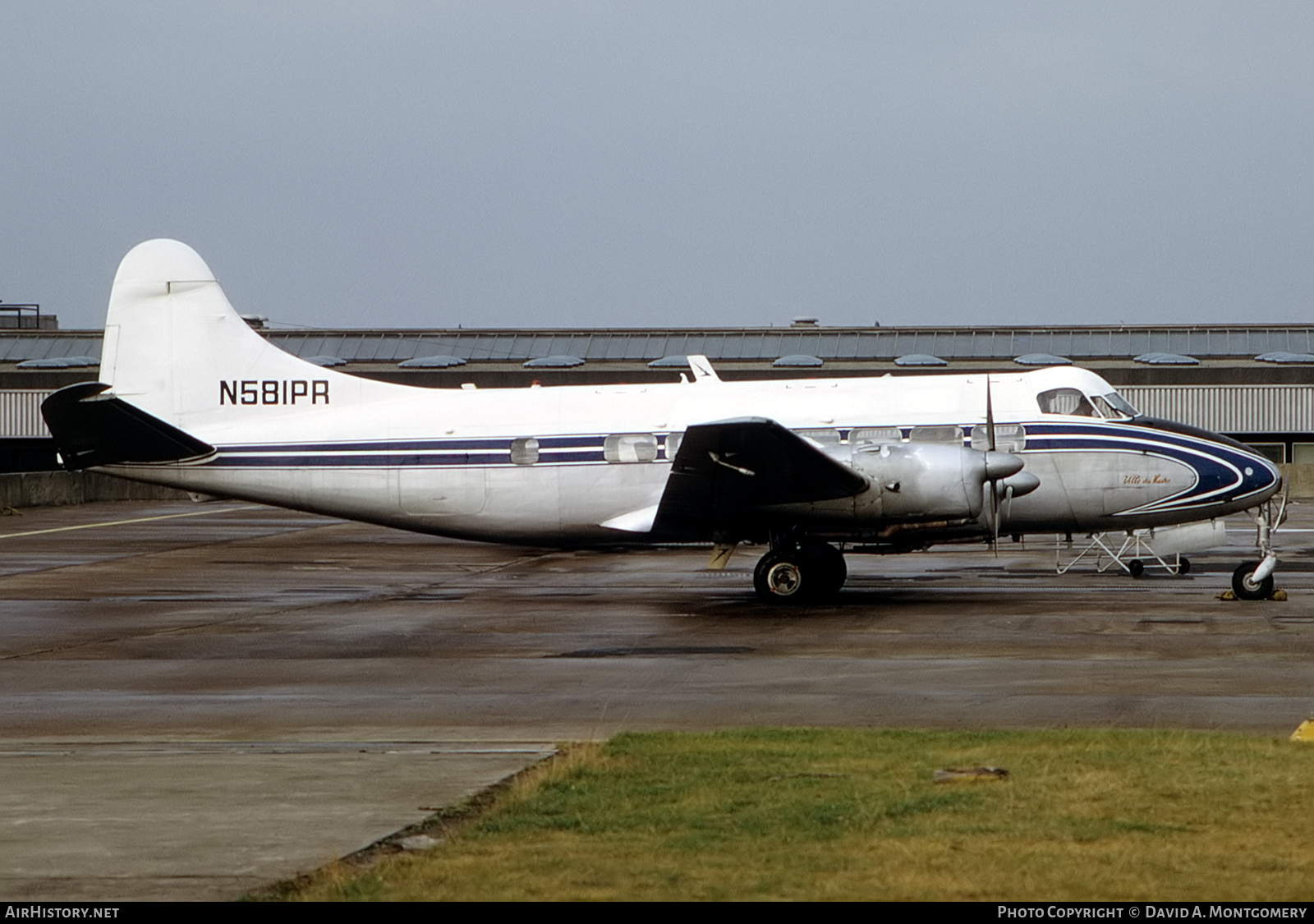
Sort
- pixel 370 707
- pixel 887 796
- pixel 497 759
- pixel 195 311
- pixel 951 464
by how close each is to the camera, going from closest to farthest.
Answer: pixel 887 796
pixel 497 759
pixel 370 707
pixel 951 464
pixel 195 311

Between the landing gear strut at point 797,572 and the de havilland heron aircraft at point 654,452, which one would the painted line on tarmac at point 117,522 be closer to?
the de havilland heron aircraft at point 654,452

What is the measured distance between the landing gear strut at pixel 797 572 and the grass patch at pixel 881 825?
1052 centimetres

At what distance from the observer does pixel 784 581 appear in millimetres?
22422

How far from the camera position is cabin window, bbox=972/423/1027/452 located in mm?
23031

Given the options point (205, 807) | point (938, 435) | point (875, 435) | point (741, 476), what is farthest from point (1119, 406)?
point (205, 807)

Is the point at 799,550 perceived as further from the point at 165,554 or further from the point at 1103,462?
the point at 165,554

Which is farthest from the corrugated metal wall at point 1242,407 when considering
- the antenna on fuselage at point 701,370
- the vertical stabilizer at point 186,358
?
the vertical stabilizer at point 186,358

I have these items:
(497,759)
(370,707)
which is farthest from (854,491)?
(497,759)

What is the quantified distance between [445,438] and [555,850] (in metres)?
16.5

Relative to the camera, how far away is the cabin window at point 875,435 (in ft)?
76.7

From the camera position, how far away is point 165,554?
1270 inches

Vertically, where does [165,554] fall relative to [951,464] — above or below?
below

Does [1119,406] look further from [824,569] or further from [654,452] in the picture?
[654,452]
